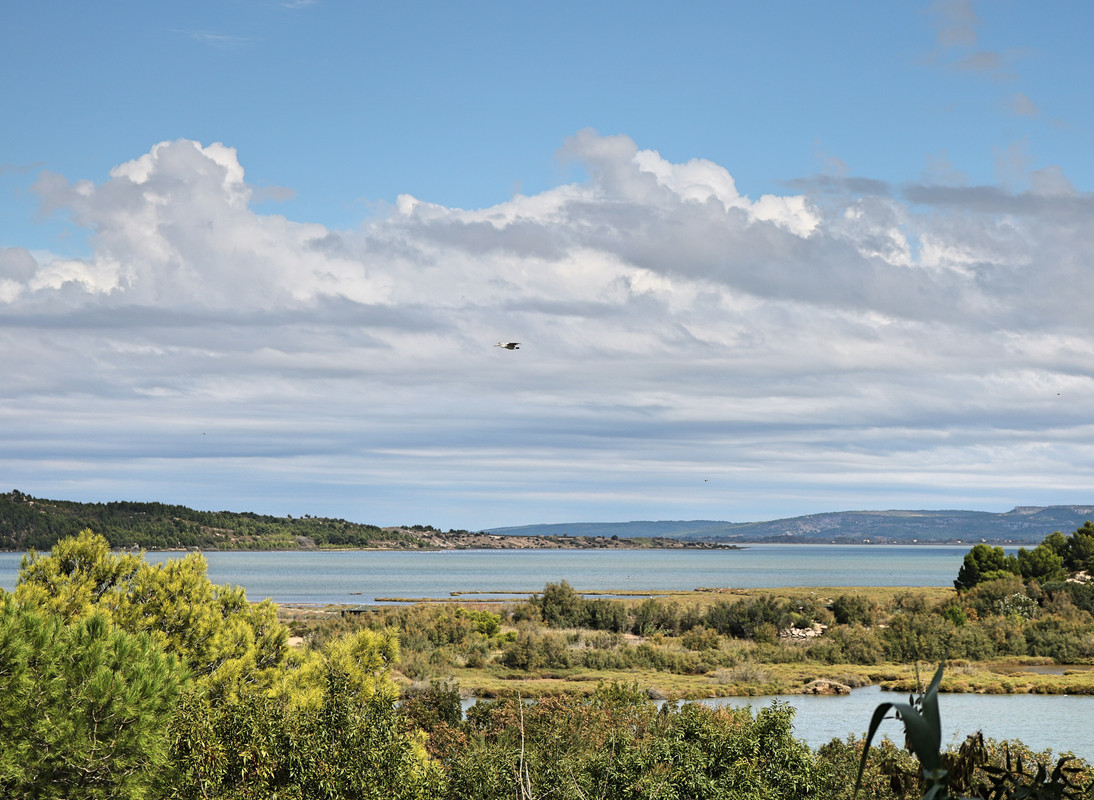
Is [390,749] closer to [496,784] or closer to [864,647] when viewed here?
[496,784]

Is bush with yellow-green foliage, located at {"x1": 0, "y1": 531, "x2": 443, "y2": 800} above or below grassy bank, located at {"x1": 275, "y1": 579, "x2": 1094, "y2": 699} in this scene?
above

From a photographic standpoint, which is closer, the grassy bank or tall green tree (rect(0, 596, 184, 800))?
tall green tree (rect(0, 596, 184, 800))

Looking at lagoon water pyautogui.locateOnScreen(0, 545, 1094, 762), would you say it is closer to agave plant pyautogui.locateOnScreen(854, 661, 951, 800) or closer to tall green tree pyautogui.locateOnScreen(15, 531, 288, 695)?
tall green tree pyautogui.locateOnScreen(15, 531, 288, 695)

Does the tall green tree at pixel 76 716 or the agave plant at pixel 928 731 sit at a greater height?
the agave plant at pixel 928 731

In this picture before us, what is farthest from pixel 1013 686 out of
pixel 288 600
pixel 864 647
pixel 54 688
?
pixel 288 600

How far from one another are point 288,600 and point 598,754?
275 feet

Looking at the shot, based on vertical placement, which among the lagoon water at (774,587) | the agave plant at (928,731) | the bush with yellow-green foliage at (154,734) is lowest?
the lagoon water at (774,587)

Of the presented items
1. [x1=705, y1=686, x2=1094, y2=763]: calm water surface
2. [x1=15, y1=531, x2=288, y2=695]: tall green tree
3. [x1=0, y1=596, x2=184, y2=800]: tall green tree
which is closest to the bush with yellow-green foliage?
[x1=0, y1=596, x2=184, y2=800]: tall green tree

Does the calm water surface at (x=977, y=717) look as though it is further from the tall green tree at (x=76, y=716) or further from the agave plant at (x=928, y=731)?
the agave plant at (x=928, y=731)

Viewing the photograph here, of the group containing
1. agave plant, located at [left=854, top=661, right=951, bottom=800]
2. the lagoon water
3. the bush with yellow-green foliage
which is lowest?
the lagoon water

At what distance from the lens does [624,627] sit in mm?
69625

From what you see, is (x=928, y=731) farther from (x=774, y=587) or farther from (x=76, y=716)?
(x=774, y=587)

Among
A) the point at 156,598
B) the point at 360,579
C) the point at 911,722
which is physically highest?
the point at 911,722

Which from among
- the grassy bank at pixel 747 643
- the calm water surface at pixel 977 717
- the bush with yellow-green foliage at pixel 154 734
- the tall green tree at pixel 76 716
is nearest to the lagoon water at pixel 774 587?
the calm water surface at pixel 977 717
